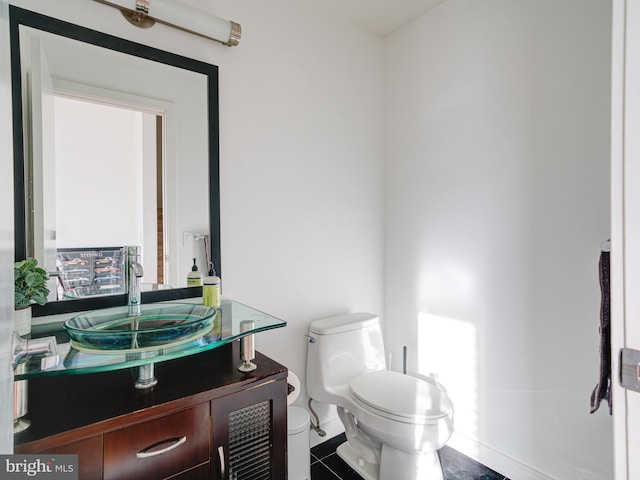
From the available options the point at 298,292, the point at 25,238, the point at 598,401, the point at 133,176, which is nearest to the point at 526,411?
the point at 598,401

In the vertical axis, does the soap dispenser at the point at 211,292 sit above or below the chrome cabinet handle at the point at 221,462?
above

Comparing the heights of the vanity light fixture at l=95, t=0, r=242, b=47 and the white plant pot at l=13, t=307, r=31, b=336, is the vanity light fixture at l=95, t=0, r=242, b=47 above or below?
above

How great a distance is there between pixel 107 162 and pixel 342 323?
1333 mm

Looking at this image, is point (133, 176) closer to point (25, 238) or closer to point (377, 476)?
point (25, 238)

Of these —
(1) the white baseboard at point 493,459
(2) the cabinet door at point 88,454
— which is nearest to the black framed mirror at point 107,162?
(2) the cabinet door at point 88,454

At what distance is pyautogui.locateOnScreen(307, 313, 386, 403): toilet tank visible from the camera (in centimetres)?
183

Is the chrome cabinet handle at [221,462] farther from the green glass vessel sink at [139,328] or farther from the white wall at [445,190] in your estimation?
the white wall at [445,190]

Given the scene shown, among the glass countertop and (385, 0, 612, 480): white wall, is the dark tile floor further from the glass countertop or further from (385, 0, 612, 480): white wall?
the glass countertop

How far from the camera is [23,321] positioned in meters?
1.10

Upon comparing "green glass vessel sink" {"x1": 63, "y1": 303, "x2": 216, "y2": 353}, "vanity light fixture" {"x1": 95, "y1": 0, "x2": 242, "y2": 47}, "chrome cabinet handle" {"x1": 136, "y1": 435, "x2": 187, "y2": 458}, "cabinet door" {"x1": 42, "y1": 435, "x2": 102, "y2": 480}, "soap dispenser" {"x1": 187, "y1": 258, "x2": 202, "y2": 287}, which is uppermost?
"vanity light fixture" {"x1": 95, "y1": 0, "x2": 242, "y2": 47}

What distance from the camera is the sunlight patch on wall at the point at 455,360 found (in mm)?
1871

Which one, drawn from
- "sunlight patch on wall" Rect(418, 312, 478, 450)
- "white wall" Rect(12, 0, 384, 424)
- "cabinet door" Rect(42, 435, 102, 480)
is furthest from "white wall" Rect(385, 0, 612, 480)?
"cabinet door" Rect(42, 435, 102, 480)

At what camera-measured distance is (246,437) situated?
112 centimetres

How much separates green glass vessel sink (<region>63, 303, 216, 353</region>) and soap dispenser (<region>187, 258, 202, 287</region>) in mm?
156
